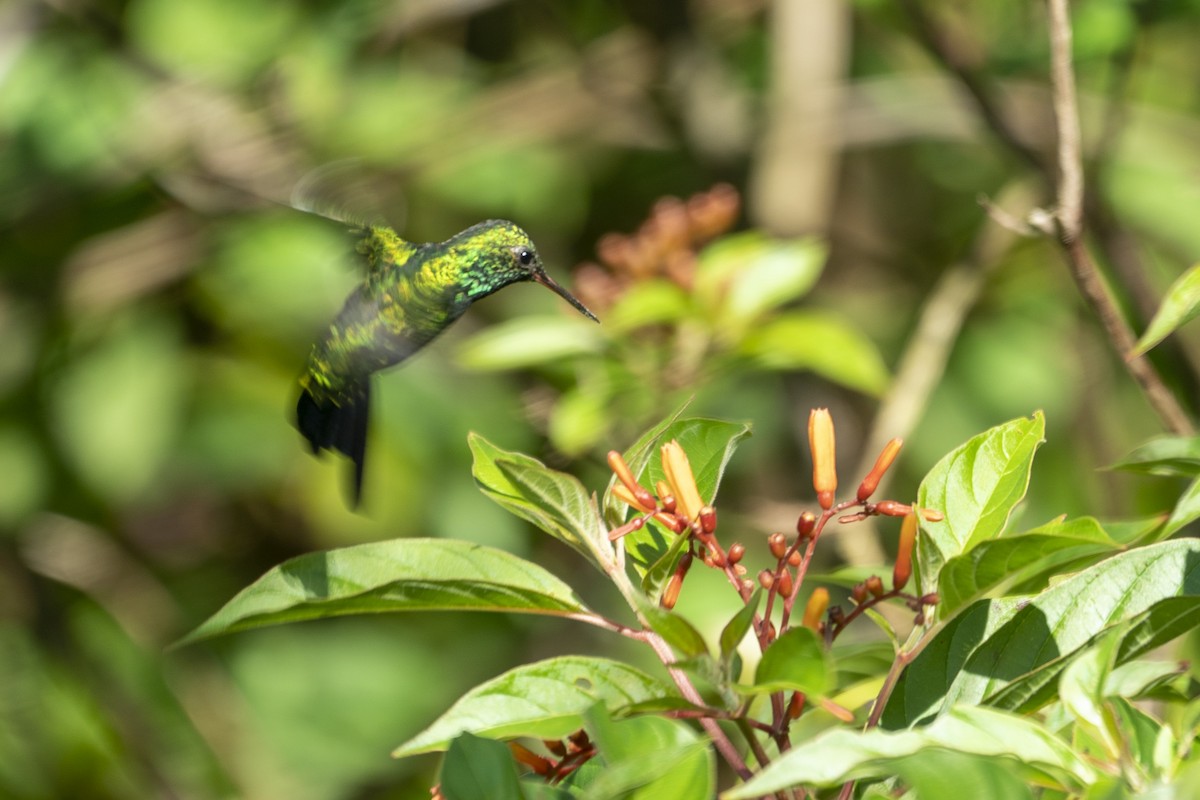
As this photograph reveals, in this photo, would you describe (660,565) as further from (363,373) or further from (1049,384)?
(1049,384)

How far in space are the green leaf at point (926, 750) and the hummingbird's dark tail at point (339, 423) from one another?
0.61 m

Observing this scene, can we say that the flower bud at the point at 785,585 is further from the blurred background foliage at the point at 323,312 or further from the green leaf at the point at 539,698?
the blurred background foliage at the point at 323,312

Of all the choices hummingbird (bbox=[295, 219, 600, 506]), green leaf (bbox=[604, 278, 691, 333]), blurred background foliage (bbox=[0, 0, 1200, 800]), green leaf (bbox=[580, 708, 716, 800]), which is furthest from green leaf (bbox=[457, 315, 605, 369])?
green leaf (bbox=[580, 708, 716, 800])

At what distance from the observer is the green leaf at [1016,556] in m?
0.75

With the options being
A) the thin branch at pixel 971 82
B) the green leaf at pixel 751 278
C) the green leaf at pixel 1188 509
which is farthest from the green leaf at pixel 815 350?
the green leaf at pixel 1188 509

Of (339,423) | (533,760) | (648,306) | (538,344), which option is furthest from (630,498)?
(538,344)

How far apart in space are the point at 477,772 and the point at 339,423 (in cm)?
54

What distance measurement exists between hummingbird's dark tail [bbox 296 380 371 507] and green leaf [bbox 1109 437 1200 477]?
25.1 inches

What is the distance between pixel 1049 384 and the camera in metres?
2.98

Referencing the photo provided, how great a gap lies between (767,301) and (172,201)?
4.50 feet

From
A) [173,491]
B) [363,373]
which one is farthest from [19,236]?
[363,373]

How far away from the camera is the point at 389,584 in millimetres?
807

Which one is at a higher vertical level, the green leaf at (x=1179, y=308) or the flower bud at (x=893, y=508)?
the green leaf at (x=1179, y=308)

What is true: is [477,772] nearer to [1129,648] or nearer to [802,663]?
[802,663]
